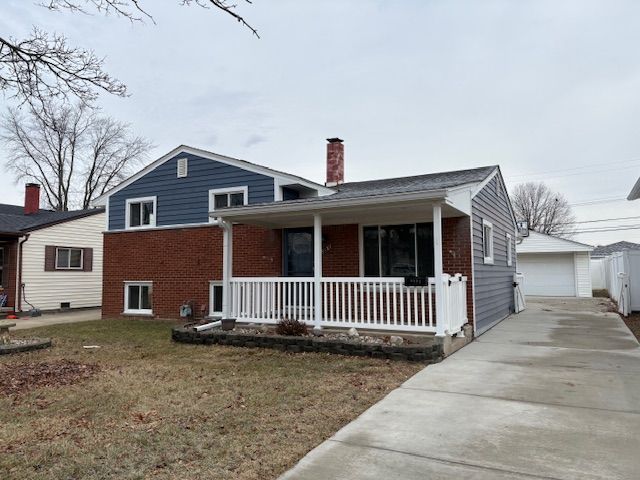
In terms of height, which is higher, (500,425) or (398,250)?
(398,250)

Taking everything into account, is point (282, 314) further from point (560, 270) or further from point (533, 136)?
point (560, 270)

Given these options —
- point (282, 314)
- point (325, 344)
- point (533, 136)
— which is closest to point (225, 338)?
point (282, 314)

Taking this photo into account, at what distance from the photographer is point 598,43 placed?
9.99 meters

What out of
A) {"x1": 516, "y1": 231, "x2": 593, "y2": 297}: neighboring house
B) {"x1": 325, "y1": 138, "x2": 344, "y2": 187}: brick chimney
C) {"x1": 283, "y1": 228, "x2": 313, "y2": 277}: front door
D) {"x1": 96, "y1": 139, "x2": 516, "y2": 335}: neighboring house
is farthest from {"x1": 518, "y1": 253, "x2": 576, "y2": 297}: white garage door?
{"x1": 283, "y1": 228, "x2": 313, "y2": 277}: front door

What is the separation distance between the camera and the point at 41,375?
6297 millimetres

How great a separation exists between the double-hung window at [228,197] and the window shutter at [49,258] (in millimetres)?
8562

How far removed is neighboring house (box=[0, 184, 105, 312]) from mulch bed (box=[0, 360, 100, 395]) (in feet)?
34.2

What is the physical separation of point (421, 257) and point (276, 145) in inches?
392

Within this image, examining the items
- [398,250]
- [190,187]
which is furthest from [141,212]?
[398,250]

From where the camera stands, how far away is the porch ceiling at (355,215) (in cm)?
807

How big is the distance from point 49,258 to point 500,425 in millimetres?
17346

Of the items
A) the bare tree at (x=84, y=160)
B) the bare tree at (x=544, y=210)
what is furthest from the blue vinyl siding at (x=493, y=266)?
the bare tree at (x=544, y=210)

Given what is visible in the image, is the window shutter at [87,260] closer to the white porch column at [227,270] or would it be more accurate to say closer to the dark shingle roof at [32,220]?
the dark shingle roof at [32,220]

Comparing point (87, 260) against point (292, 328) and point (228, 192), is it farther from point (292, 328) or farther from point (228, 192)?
point (292, 328)
